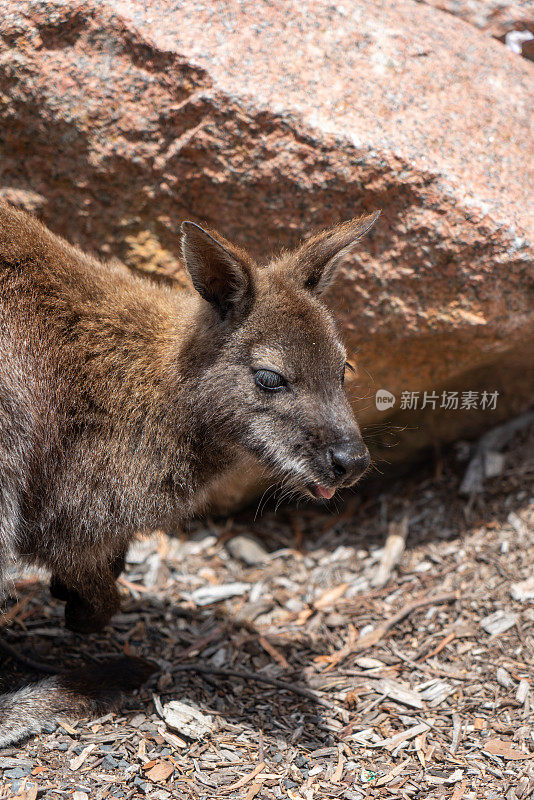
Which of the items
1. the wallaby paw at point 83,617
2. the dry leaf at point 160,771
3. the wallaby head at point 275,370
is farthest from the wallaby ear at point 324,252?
the dry leaf at point 160,771

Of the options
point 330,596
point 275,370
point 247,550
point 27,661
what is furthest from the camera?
point 247,550

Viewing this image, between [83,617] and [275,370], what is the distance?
7.01ft

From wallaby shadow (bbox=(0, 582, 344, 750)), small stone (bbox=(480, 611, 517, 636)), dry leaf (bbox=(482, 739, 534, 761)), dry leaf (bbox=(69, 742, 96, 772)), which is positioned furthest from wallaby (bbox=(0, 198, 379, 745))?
small stone (bbox=(480, 611, 517, 636))

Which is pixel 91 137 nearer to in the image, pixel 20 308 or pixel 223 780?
pixel 20 308

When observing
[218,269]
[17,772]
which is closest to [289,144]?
[218,269]

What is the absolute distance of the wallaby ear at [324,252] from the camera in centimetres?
464

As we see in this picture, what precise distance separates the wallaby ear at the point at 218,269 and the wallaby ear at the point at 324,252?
1.13ft

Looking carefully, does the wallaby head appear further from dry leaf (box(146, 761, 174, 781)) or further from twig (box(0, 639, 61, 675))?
twig (box(0, 639, 61, 675))

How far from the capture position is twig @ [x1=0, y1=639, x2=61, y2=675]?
4.98 meters

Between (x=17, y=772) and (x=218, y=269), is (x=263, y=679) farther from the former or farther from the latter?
(x=218, y=269)

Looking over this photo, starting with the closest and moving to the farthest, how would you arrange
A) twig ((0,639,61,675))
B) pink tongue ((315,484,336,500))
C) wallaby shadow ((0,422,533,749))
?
pink tongue ((315,484,336,500))
wallaby shadow ((0,422,533,749))
twig ((0,639,61,675))

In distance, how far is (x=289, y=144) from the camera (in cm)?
522

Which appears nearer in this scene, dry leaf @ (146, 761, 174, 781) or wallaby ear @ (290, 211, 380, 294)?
dry leaf @ (146, 761, 174, 781)

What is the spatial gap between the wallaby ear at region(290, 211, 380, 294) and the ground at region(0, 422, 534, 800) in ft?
8.66
